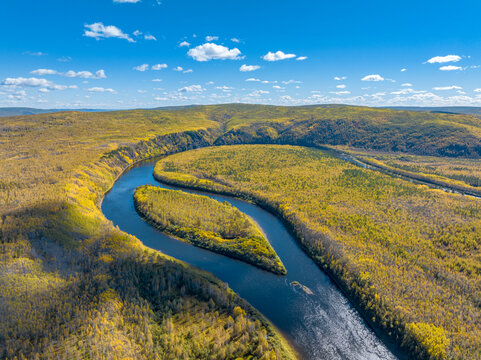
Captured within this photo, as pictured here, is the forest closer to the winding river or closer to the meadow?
the meadow

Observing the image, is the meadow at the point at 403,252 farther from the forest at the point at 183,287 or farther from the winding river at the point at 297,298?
the winding river at the point at 297,298

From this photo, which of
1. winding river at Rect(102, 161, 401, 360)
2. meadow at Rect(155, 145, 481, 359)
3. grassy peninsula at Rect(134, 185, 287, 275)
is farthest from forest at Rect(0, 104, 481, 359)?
grassy peninsula at Rect(134, 185, 287, 275)

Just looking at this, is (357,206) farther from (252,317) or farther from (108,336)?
(108,336)

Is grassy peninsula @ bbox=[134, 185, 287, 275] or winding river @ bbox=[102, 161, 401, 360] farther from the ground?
grassy peninsula @ bbox=[134, 185, 287, 275]

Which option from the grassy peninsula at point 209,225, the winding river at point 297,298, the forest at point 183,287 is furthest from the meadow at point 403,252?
the grassy peninsula at point 209,225

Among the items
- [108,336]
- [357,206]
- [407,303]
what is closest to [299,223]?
[357,206]

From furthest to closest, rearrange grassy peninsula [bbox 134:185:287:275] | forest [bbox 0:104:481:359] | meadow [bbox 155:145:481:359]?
1. grassy peninsula [bbox 134:185:287:275]
2. meadow [bbox 155:145:481:359]
3. forest [bbox 0:104:481:359]
